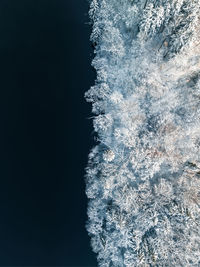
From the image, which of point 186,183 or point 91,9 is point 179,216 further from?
point 91,9

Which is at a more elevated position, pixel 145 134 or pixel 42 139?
pixel 42 139

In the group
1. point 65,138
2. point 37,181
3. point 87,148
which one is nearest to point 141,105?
point 87,148

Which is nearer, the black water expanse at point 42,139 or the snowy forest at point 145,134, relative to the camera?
the snowy forest at point 145,134

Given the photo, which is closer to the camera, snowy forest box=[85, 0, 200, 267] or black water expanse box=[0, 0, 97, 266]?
snowy forest box=[85, 0, 200, 267]

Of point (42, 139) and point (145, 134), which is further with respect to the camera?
point (42, 139)
